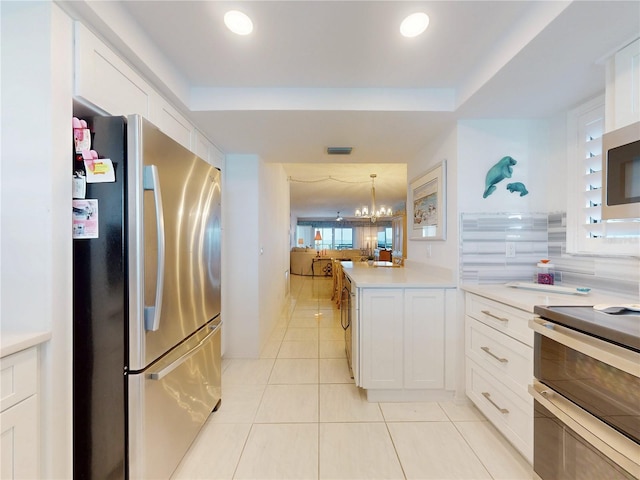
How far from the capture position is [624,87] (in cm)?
120

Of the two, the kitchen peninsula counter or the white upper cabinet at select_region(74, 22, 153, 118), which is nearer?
the white upper cabinet at select_region(74, 22, 153, 118)

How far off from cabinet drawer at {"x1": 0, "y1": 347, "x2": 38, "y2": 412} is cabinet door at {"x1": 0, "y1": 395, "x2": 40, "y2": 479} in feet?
0.08

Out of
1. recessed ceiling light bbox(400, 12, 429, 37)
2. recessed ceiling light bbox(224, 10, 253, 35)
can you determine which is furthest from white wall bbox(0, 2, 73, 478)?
recessed ceiling light bbox(400, 12, 429, 37)

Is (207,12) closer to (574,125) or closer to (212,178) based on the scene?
(212,178)

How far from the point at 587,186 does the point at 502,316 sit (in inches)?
40.5

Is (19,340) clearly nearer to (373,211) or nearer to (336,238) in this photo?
(373,211)

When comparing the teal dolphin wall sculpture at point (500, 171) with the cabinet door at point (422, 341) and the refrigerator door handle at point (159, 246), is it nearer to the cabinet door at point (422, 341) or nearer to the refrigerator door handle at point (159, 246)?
the cabinet door at point (422, 341)

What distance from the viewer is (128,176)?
1.06m

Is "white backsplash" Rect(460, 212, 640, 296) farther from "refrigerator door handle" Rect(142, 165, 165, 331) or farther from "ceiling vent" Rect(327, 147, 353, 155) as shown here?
"refrigerator door handle" Rect(142, 165, 165, 331)

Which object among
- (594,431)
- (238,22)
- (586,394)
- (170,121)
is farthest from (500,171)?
(170,121)

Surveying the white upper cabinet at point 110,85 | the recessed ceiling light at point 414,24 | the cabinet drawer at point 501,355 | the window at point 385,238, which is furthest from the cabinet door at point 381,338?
the window at point 385,238

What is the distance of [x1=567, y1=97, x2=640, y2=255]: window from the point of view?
1.54 m

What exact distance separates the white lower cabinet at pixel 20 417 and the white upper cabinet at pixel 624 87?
2.62m

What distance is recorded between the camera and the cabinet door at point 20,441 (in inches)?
31.2
